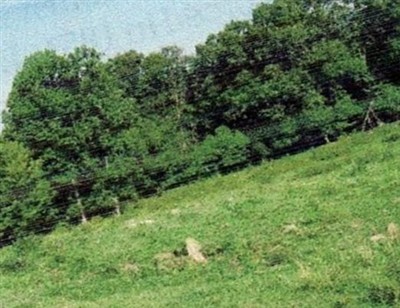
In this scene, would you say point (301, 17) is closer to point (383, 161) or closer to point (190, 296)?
point (383, 161)

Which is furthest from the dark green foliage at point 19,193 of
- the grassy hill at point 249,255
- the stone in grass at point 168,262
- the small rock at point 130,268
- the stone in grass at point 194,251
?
the stone in grass at point 194,251

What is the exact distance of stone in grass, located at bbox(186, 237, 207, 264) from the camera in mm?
21859

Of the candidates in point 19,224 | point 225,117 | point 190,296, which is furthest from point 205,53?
point 190,296

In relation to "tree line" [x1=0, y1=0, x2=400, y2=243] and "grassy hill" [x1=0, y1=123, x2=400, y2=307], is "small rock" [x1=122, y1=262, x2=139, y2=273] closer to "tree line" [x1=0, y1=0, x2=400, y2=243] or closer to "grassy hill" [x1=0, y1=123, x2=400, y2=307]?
"grassy hill" [x1=0, y1=123, x2=400, y2=307]

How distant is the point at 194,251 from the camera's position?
22.3 m

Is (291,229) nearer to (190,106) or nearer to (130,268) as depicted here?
(130,268)

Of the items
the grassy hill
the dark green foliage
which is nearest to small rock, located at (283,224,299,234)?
the grassy hill

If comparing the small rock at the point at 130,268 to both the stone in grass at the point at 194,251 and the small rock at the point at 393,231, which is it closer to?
the stone in grass at the point at 194,251

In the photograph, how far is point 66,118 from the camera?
4884cm

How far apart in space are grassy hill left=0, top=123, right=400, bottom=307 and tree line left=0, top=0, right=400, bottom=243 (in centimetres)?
1154

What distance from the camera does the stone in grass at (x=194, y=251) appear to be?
21.9m

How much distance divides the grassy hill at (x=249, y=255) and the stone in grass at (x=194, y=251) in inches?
7.4

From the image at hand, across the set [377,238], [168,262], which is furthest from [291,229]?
[377,238]

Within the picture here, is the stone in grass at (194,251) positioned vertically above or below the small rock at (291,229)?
above
